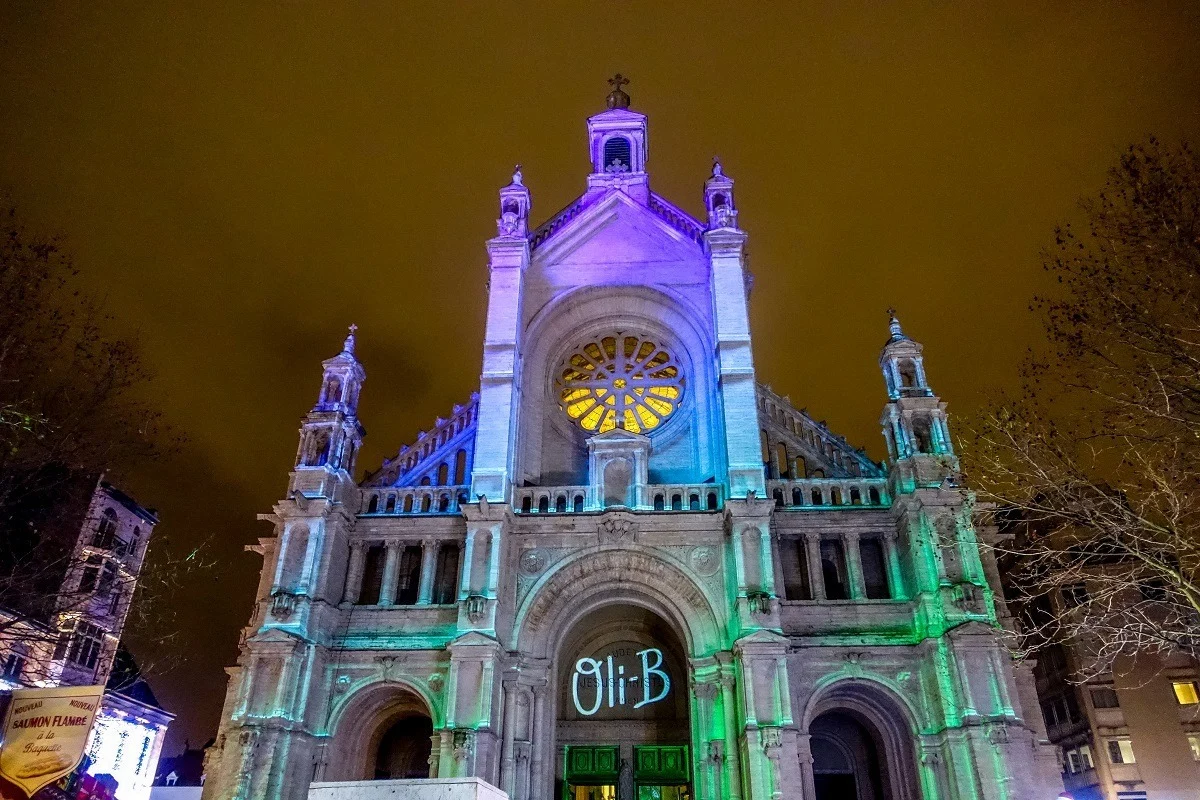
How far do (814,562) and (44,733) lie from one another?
820 inches

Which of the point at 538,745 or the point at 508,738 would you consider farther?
the point at 538,745

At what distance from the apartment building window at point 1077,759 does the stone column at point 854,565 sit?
2758 cm

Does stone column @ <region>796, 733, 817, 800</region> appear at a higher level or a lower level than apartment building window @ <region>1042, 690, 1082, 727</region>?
lower

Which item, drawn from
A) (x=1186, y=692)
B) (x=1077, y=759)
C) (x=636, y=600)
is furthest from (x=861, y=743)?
(x=1077, y=759)

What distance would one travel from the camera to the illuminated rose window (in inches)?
1280

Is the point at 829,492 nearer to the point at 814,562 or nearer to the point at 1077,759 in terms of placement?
the point at 814,562

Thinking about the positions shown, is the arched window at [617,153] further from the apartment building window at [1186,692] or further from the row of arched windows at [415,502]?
the apartment building window at [1186,692]

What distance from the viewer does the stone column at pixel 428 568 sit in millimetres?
27188

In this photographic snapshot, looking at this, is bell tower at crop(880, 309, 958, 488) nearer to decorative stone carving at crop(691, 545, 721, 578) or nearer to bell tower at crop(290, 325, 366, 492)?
decorative stone carving at crop(691, 545, 721, 578)

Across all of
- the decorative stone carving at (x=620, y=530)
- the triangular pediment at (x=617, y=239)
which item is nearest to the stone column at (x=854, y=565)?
the decorative stone carving at (x=620, y=530)

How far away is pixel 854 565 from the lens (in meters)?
27.0

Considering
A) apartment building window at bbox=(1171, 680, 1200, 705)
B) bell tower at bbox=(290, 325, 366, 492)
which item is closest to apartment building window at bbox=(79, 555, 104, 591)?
bell tower at bbox=(290, 325, 366, 492)

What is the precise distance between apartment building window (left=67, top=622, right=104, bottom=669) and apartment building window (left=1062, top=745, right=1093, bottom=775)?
164 feet

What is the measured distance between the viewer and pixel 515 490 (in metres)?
28.6
